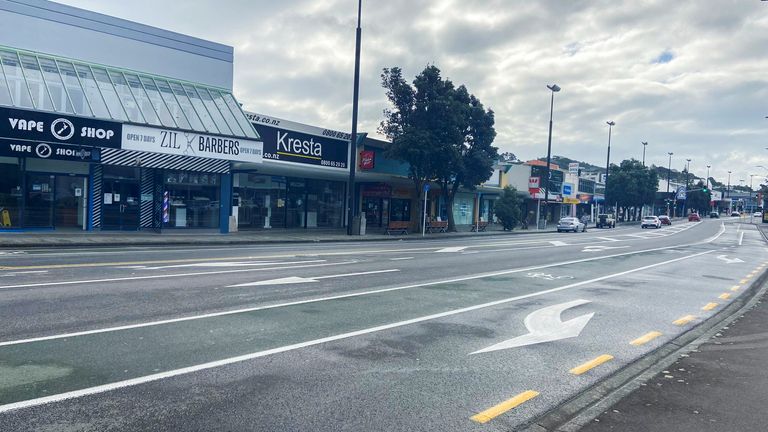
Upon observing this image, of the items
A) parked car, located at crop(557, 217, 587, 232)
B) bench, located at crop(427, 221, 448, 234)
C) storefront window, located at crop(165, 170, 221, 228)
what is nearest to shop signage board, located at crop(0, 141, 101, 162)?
storefront window, located at crop(165, 170, 221, 228)

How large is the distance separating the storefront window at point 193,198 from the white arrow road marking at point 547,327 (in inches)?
792

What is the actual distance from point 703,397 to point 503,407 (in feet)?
6.98

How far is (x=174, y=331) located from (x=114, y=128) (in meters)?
17.8

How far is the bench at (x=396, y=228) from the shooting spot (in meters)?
32.6

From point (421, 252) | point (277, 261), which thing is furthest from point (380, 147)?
point (277, 261)

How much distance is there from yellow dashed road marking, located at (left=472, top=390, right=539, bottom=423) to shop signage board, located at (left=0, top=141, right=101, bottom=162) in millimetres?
21215

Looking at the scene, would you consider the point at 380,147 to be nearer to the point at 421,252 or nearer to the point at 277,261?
the point at 421,252

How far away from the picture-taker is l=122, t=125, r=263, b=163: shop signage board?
22469mm

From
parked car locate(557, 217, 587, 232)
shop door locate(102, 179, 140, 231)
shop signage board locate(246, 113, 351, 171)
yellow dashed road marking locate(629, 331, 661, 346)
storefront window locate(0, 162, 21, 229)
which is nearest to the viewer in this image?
yellow dashed road marking locate(629, 331, 661, 346)

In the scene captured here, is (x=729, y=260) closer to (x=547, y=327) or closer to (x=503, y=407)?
(x=547, y=327)

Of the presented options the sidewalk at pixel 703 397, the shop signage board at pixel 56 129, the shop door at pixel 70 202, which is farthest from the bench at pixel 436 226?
the sidewalk at pixel 703 397

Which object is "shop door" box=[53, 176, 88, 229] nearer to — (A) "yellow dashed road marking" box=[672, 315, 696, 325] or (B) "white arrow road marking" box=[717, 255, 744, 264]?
(A) "yellow dashed road marking" box=[672, 315, 696, 325]

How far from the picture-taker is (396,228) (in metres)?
33.1

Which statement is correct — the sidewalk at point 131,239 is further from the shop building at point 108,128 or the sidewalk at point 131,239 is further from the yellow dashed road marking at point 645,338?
the yellow dashed road marking at point 645,338
